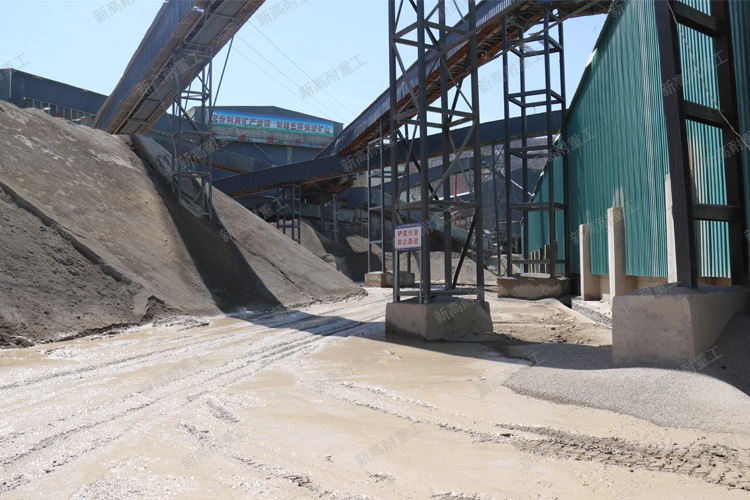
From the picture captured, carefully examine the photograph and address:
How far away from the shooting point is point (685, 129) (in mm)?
5672

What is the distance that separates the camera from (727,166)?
6.12 m

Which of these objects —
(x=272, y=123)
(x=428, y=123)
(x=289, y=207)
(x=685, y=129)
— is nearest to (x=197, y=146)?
(x=428, y=123)

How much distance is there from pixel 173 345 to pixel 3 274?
303 centimetres

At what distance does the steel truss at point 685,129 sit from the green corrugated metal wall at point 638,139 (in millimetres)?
159

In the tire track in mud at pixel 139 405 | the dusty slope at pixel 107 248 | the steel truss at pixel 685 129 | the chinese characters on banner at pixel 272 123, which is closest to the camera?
the tire track in mud at pixel 139 405

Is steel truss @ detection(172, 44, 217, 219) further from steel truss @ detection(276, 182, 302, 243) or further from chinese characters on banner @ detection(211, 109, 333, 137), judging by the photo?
chinese characters on banner @ detection(211, 109, 333, 137)

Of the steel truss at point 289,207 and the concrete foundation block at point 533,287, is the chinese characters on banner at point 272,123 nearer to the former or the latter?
the steel truss at point 289,207

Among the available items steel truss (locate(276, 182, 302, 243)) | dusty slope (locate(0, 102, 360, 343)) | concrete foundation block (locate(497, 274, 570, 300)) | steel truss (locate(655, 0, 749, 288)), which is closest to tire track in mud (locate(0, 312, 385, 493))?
dusty slope (locate(0, 102, 360, 343))

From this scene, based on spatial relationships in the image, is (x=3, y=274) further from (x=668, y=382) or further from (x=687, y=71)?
(x=687, y=71)

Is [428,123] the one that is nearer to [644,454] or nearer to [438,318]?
[438,318]

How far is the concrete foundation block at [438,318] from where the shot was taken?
349 inches

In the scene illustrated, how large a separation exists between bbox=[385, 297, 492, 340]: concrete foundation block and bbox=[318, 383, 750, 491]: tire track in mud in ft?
15.4

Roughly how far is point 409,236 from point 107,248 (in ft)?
21.6

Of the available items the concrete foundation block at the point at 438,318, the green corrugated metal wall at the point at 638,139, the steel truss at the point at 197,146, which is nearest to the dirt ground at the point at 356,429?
the concrete foundation block at the point at 438,318
